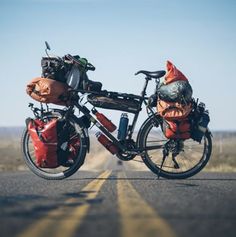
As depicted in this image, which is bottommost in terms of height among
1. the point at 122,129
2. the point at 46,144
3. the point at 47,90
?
the point at 46,144

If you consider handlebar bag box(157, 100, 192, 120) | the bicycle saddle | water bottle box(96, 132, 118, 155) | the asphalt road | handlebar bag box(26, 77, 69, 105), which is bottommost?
the asphalt road

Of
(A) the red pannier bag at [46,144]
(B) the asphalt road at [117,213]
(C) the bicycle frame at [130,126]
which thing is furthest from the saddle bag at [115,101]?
(B) the asphalt road at [117,213]

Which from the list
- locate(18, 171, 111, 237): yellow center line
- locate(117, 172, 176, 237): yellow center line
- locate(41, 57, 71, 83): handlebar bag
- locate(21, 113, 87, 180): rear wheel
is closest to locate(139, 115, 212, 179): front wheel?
locate(21, 113, 87, 180): rear wheel

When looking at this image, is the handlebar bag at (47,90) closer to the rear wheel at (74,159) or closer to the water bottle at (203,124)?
the rear wheel at (74,159)

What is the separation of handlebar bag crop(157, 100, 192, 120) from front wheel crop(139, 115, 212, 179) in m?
0.36

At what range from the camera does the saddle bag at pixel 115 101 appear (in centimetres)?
803

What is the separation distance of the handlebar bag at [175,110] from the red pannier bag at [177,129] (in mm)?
128

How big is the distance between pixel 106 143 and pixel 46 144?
1078 millimetres

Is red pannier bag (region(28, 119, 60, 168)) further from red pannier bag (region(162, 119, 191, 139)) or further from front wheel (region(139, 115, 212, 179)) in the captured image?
red pannier bag (region(162, 119, 191, 139))

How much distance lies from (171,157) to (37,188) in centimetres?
259

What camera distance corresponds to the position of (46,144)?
25.2 ft

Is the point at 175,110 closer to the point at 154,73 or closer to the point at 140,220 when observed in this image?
the point at 154,73

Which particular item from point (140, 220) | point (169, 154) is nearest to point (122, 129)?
point (169, 154)

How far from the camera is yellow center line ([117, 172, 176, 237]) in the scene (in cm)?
315
